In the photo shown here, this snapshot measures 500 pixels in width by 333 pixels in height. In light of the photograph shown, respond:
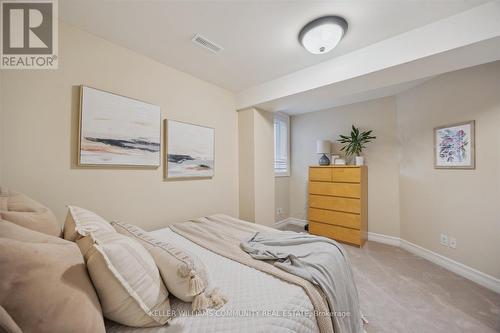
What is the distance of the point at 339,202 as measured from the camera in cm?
303

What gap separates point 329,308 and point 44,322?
114cm

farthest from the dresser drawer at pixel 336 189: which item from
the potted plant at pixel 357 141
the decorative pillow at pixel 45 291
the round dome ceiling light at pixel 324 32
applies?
the decorative pillow at pixel 45 291

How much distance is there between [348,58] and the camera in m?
1.92

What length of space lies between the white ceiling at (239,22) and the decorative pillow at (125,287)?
5.50ft

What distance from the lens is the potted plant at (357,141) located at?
3107mm

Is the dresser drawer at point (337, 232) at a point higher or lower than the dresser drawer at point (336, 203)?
lower

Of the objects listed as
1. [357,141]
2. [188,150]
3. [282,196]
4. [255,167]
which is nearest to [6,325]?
[188,150]

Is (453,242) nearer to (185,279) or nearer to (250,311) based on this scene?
(250,311)

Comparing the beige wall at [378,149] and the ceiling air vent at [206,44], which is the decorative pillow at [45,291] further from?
the beige wall at [378,149]

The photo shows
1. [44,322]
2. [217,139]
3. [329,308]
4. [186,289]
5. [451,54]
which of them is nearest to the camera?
[44,322]

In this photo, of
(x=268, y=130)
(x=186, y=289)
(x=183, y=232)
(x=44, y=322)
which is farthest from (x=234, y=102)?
(x=44, y=322)

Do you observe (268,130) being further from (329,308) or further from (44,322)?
(44,322)

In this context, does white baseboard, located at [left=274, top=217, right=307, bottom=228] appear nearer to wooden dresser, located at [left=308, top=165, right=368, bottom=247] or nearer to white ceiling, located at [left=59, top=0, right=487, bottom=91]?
wooden dresser, located at [left=308, top=165, right=368, bottom=247]

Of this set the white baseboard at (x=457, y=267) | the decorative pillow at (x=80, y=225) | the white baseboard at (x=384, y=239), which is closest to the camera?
the decorative pillow at (x=80, y=225)
